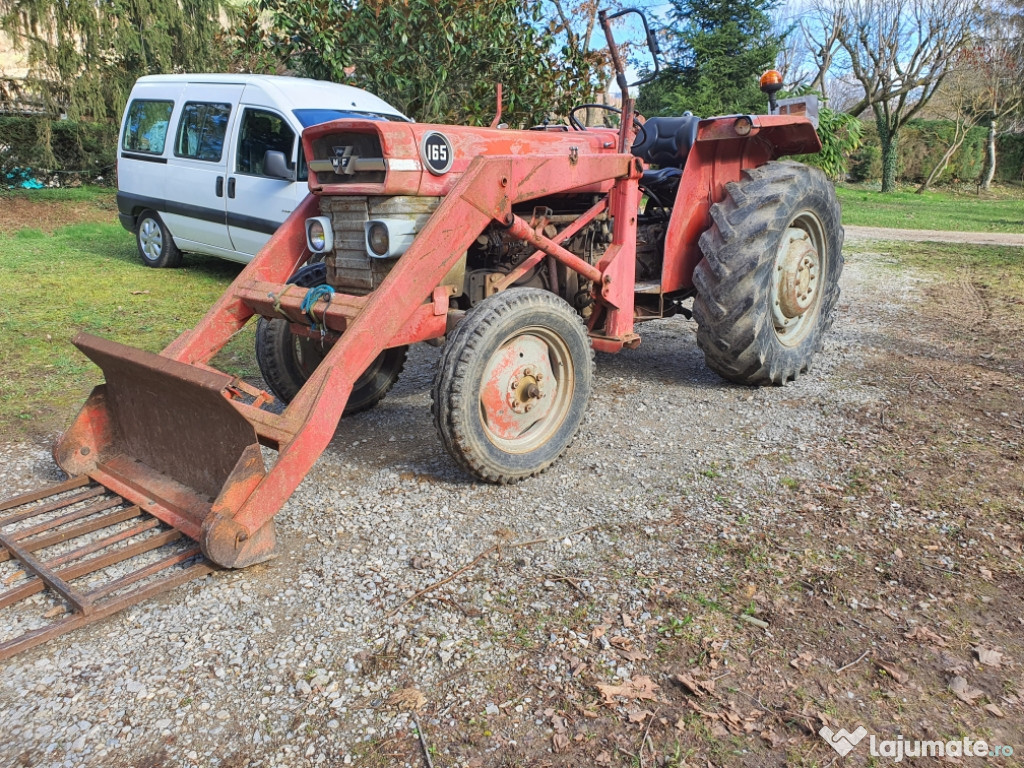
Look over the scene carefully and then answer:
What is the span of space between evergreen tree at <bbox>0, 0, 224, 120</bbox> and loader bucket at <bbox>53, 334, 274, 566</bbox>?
12846mm

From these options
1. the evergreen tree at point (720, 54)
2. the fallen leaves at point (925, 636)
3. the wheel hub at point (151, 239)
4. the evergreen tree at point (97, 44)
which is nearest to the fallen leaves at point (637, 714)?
the fallen leaves at point (925, 636)

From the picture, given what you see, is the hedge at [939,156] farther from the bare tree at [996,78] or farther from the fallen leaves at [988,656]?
the fallen leaves at [988,656]

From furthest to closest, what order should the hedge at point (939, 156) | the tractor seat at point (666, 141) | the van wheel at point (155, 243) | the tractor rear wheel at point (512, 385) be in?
the hedge at point (939, 156) → the van wheel at point (155, 243) → the tractor seat at point (666, 141) → the tractor rear wheel at point (512, 385)

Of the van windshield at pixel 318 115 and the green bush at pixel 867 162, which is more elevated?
the green bush at pixel 867 162

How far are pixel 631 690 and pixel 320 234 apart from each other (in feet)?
8.51

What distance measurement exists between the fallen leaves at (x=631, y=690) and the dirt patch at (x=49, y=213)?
13169 millimetres

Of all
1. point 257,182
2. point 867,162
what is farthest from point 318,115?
point 867,162

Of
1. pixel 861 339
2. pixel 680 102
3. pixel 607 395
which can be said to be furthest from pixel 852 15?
pixel 607 395

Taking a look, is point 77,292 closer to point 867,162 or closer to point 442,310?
point 442,310

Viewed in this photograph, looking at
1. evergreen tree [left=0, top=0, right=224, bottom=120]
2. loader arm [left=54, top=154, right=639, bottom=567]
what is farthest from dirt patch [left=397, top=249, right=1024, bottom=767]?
evergreen tree [left=0, top=0, right=224, bottom=120]

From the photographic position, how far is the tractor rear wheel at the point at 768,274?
452 centimetres

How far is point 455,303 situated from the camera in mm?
3900

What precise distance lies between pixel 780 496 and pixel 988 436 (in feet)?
4.88

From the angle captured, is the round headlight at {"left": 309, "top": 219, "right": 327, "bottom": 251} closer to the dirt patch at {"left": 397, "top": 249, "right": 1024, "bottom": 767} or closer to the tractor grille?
the tractor grille
